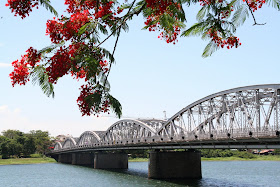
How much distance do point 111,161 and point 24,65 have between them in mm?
109042

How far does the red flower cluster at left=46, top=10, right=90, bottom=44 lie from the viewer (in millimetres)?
7133

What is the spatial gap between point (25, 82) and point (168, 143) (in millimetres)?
62595

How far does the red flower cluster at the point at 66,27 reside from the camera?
7133 millimetres

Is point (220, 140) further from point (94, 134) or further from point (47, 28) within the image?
point (94, 134)

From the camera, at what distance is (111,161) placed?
11388 centimetres

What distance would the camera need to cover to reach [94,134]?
466 ft


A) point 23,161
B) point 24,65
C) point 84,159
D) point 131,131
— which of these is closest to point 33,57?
point 24,65

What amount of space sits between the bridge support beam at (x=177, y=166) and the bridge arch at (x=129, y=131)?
15.1m

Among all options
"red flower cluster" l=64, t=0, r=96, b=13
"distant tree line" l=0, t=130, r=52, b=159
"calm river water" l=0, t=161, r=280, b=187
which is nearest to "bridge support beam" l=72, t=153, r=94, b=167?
"distant tree line" l=0, t=130, r=52, b=159

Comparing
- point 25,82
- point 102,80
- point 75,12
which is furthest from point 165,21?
point 25,82

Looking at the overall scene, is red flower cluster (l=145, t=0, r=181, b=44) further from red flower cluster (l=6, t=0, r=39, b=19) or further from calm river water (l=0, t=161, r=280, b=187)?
calm river water (l=0, t=161, r=280, b=187)

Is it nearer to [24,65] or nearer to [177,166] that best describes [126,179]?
[177,166]

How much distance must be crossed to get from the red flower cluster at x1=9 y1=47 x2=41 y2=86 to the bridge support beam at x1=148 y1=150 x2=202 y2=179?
62688 millimetres

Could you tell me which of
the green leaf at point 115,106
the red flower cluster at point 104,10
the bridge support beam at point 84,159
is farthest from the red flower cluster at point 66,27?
the bridge support beam at point 84,159
